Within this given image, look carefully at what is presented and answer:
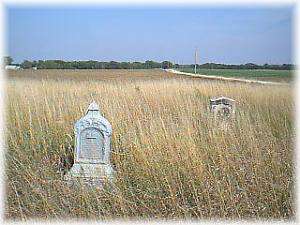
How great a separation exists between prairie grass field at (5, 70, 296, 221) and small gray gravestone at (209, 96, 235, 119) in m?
0.10

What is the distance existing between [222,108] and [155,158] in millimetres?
1985

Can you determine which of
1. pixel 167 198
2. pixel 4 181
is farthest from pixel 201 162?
pixel 4 181

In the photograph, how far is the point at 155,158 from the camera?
3.09 m

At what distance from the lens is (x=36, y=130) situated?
394cm

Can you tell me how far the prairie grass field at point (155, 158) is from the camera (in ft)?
8.68

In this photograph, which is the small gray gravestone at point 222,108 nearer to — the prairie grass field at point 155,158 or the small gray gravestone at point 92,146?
the prairie grass field at point 155,158

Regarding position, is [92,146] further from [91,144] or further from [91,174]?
[91,174]

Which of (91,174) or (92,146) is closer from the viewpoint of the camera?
(91,174)

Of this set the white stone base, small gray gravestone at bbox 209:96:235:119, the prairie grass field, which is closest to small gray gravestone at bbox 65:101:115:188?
the white stone base

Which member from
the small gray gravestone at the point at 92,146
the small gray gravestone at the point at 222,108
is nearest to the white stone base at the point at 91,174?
the small gray gravestone at the point at 92,146

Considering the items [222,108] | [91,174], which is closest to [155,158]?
[91,174]

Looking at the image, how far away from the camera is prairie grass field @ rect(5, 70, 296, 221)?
2645 millimetres

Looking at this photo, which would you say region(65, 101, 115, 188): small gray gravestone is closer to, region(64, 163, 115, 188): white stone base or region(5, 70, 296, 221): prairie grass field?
region(64, 163, 115, 188): white stone base

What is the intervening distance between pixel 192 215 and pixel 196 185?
288mm
